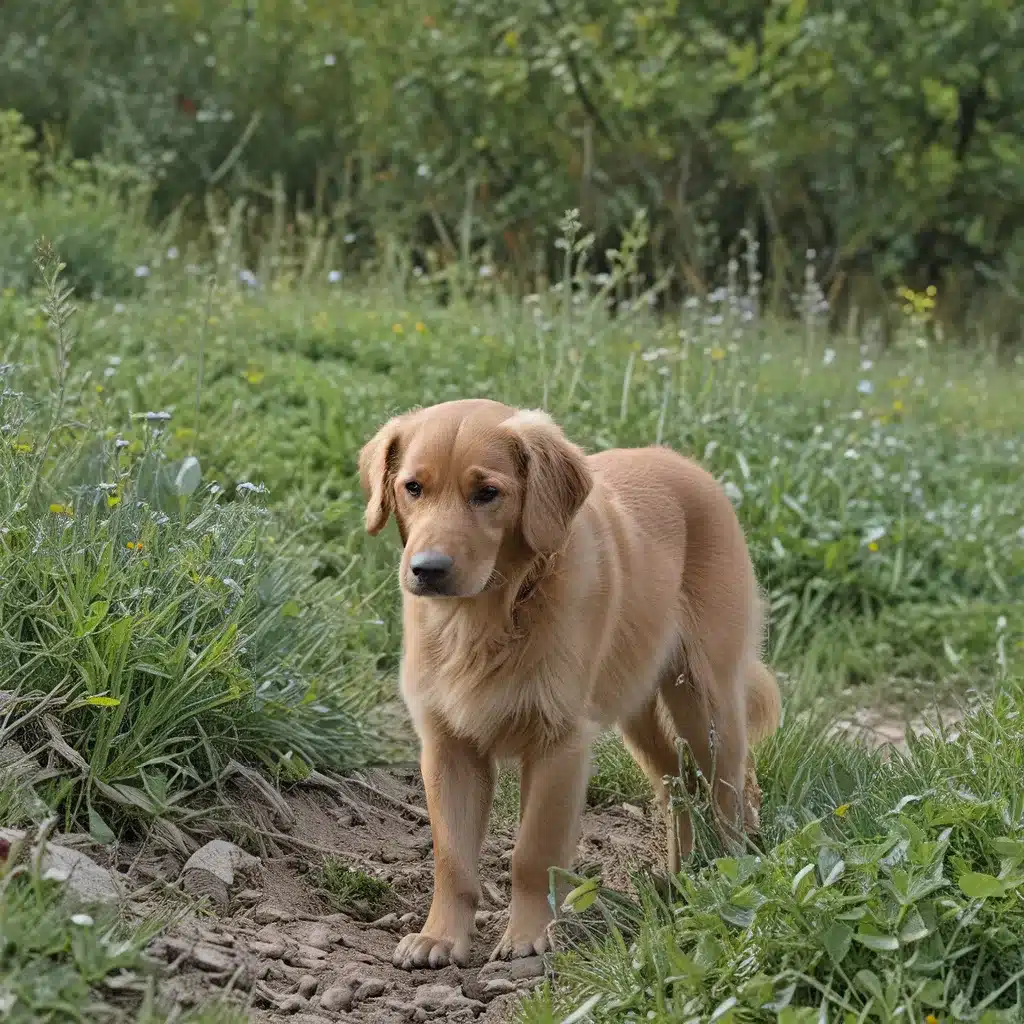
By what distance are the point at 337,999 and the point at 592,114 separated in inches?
397

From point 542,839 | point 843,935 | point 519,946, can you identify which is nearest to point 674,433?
point 542,839

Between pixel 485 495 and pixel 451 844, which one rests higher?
pixel 485 495

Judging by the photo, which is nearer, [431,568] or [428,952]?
[431,568]

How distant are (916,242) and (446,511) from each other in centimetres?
1064

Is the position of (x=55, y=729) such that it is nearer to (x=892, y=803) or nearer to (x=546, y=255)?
(x=892, y=803)

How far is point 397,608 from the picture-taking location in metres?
5.28

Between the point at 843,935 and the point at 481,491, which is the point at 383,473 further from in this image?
the point at 843,935

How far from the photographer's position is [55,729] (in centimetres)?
330

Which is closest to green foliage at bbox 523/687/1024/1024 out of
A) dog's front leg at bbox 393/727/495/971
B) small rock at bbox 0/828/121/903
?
dog's front leg at bbox 393/727/495/971

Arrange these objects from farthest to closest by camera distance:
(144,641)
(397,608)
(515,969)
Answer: (397,608) < (144,641) < (515,969)

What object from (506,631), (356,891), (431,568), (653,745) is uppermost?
(431,568)

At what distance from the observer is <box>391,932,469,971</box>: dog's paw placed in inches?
129

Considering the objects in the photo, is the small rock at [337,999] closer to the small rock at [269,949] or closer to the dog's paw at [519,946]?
the small rock at [269,949]

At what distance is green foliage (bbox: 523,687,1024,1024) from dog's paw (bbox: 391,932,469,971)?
0.32m
